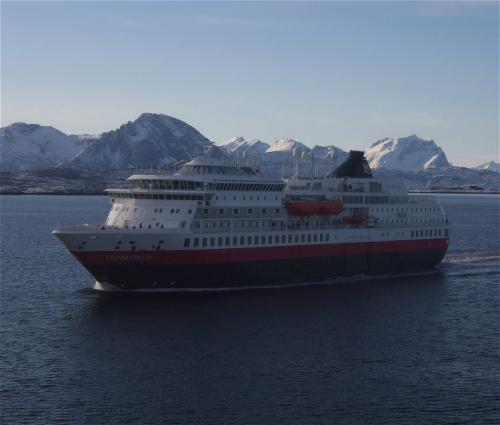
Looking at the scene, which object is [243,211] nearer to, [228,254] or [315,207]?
[228,254]


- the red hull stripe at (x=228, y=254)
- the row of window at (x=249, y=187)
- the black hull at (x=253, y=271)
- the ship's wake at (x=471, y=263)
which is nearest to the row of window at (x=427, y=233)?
the black hull at (x=253, y=271)

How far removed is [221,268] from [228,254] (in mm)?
1095

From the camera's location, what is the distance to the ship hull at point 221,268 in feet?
173

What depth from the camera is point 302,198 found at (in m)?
63.9

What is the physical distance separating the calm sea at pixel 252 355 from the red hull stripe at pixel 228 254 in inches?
97.7

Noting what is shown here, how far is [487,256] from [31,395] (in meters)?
57.5

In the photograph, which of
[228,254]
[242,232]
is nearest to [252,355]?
[228,254]

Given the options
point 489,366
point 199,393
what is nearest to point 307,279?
point 489,366

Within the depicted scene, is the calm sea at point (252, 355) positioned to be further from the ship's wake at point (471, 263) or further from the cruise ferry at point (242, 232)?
the ship's wake at point (471, 263)

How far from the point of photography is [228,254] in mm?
55312

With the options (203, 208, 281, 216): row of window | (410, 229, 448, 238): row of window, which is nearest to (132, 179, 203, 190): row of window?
(203, 208, 281, 216): row of window

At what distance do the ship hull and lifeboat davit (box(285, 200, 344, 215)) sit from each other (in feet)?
10.2

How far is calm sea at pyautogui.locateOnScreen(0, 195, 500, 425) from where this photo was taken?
32.4 metres

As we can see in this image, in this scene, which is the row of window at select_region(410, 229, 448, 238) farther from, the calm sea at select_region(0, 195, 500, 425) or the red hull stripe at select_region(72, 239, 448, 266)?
the calm sea at select_region(0, 195, 500, 425)
